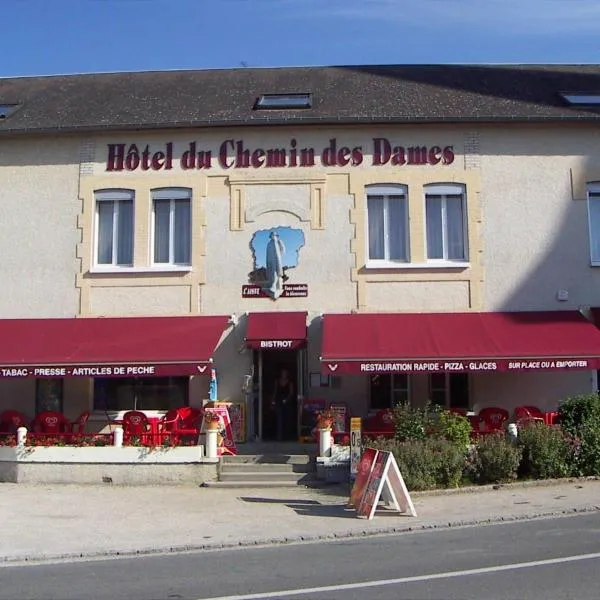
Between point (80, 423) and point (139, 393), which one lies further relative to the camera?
point (139, 393)

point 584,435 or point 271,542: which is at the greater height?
point 584,435

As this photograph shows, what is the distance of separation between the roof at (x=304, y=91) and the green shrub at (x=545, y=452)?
7.01 m

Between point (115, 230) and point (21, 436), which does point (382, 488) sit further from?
point (115, 230)

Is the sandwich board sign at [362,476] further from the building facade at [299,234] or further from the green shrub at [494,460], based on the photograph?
the building facade at [299,234]

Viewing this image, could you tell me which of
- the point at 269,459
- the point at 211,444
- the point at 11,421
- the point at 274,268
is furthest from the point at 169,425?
the point at 274,268

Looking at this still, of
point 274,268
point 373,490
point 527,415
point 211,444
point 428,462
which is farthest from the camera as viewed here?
point 274,268

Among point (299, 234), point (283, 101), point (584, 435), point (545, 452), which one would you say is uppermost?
point (283, 101)

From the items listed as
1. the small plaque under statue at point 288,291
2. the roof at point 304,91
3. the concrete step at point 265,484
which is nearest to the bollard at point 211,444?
the concrete step at point 265,484

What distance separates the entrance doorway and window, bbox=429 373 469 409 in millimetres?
2926

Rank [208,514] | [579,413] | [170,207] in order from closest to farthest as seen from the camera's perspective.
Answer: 1. [208,514]
2. [579,413]
3. [170,207]

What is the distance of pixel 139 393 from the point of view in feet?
57.9

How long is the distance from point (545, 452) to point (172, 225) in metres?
Result: 9.14

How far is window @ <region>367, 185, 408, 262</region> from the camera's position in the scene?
57.8ft

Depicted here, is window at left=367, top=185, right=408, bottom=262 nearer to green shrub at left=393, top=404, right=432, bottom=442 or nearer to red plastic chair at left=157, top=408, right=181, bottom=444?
green shrub at left=393, top=404, right=432, bottom=442
